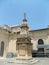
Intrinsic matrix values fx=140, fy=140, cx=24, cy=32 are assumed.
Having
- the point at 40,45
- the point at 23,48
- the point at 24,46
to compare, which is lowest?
the point at 23,48

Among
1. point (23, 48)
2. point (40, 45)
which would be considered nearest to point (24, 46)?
point (23, 48)

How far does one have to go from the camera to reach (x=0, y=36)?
72.7ft

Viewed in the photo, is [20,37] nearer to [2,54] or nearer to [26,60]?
[26,60]

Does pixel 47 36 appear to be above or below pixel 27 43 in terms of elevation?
above

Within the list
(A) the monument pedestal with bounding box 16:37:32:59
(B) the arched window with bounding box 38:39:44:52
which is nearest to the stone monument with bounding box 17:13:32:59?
(A) the monument pedestal with bounding box 16:37:32:59

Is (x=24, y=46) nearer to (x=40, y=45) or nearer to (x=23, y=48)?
(x=23, y=48)

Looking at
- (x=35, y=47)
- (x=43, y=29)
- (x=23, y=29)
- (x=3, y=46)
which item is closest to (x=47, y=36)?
(x=43, y=29)

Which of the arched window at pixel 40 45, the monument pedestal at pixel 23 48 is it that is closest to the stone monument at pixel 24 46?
the monument pedestal at pixel 23 48

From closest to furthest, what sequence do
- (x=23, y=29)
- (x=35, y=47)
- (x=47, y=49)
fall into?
(x=23, y=29) → (x=47, y=49) → (x=35, y=47)

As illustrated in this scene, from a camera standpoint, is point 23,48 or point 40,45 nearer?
point 23,48

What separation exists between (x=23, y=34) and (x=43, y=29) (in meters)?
12.4

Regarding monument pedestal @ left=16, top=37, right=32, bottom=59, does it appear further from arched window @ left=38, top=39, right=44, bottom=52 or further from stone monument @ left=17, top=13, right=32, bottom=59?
arched window @ left=38, top=39, right=44, bottom=52

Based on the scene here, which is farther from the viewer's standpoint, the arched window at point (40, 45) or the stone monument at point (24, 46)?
the arched window at point (40, 45)

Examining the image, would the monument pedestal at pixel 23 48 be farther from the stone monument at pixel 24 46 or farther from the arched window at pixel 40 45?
the arched window at pixel 40 45
